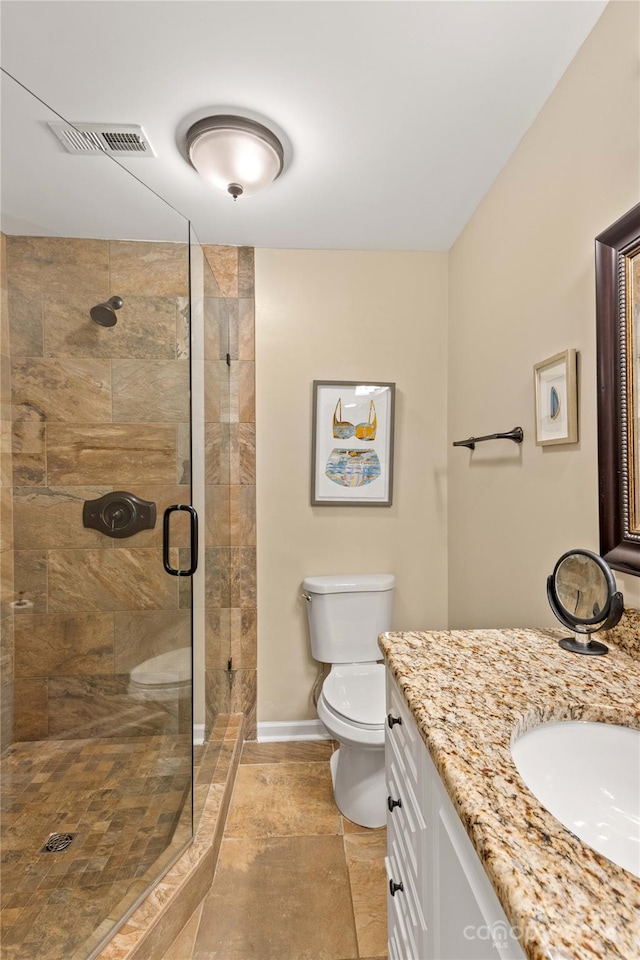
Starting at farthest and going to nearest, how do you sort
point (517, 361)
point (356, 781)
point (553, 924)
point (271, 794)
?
point (271, 794)
point (356, 781)
point (517, 361)
point (553, 924)

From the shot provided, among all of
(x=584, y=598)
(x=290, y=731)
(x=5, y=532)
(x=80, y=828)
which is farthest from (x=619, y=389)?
(x=290, y=731)

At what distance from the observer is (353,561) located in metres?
2.36

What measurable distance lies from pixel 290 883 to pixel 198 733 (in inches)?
21.9

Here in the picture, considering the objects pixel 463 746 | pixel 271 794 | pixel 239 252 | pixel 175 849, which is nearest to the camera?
pixel 463 746

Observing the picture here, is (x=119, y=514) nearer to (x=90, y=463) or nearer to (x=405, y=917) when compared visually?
(x=90, y=463)

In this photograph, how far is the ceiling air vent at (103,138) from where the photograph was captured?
4.95ft

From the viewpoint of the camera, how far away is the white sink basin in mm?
673

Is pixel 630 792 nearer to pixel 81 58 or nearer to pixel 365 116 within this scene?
pixel 365 116

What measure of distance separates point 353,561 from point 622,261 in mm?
1654

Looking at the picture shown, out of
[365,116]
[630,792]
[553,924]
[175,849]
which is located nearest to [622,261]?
[365,116]

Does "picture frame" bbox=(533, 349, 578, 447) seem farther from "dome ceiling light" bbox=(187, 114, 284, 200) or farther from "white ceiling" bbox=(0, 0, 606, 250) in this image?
"dome ceiling light" bbox=(187, 114, 284, 200)

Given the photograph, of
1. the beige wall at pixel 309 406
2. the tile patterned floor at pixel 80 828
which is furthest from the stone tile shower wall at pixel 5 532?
the beige wall at pixel 309 406

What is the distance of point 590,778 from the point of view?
758mm

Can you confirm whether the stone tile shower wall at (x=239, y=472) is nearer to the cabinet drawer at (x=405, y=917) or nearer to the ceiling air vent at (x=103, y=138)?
the ceiling air vent at (x=103, y=138)
